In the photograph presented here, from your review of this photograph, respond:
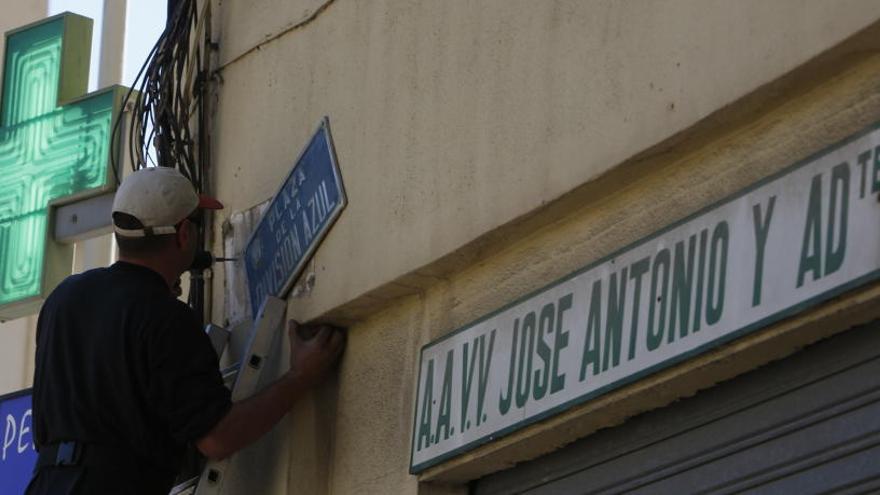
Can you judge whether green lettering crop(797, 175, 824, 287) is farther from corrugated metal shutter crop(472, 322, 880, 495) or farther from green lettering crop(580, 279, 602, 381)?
green lettering crop(580, 279, 602, 381)

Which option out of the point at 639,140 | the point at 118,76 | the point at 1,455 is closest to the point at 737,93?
the point at 639,140

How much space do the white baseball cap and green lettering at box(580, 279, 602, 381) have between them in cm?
160

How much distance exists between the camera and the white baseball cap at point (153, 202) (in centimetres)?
563

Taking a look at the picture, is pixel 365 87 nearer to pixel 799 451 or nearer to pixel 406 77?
pixel 406 77

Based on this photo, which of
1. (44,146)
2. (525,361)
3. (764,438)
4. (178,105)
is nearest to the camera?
(764,438)

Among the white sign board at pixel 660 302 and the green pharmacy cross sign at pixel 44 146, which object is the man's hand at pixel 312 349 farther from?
the green pharmacy cross sign at pixel 44 146

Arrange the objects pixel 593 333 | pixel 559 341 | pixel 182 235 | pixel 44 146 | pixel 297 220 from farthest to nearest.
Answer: pixel 44 146, pixel 297 220, pixel 182 235, pixel 559 341, pixel 593 333

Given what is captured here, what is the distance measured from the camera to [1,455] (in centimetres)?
677

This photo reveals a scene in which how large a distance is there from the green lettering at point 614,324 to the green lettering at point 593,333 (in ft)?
0.11

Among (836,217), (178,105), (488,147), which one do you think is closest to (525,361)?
(488,147)

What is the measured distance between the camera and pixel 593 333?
178 inches

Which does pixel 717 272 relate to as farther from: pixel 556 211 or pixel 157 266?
pixel 157 266

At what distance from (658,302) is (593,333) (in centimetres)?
25

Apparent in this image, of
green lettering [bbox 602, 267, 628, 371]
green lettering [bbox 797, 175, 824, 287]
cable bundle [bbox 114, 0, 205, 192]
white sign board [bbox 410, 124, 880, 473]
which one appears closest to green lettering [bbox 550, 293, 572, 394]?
white sign board [bbox 410, 124, 880, 473]
